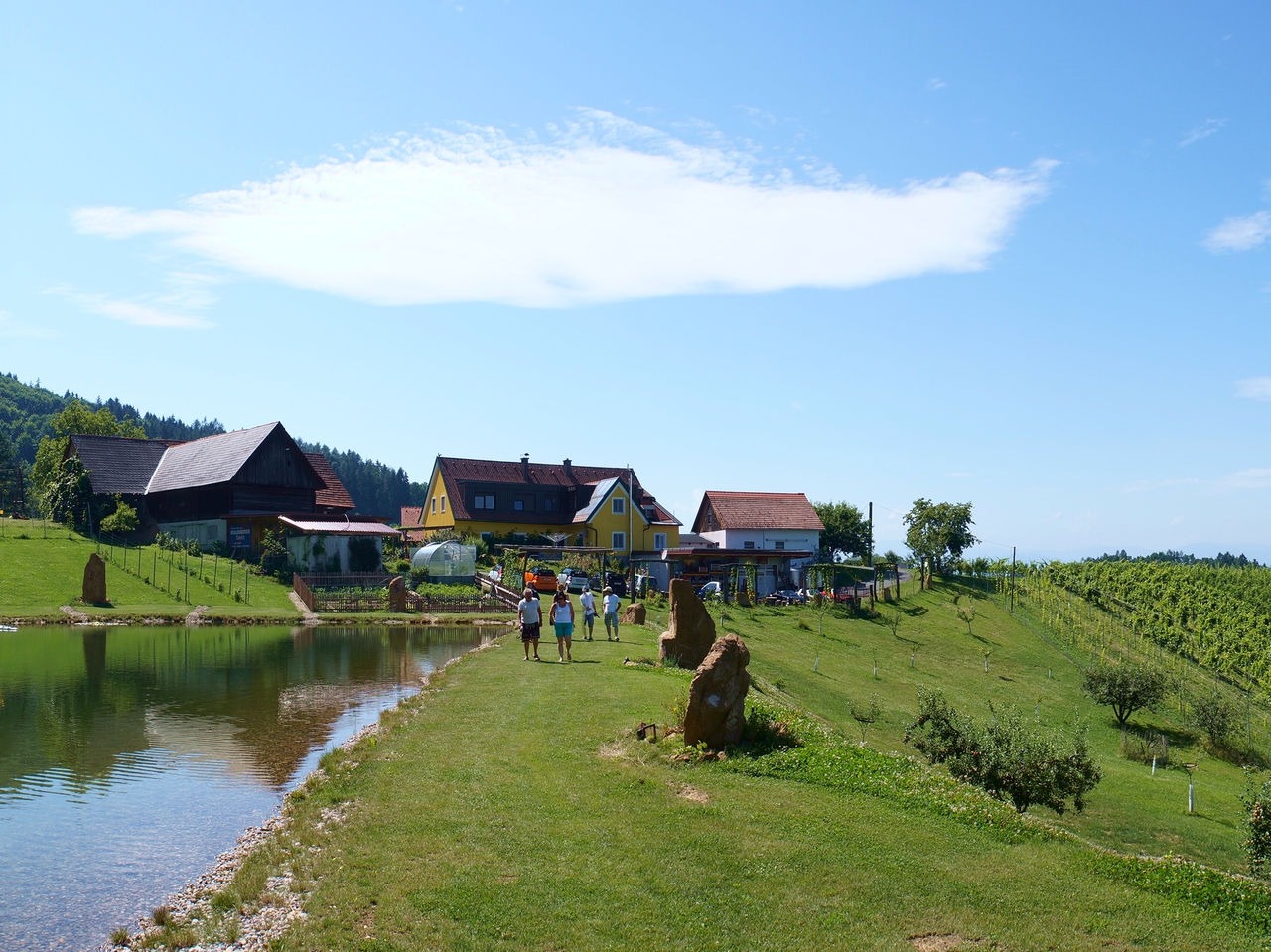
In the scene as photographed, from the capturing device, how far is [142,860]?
1312 centimetres

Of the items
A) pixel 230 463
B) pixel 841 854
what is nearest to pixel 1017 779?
pixel 841 854

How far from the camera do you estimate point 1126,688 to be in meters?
42.2

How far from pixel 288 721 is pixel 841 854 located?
1420 cm

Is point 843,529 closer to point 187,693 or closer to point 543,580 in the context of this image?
point 543,580

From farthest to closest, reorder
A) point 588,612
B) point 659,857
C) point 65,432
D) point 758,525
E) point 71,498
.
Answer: point 65,432 < point 758,525 < point 71,498 < point 588,612 < point 659,857

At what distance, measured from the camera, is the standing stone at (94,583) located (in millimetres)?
46875

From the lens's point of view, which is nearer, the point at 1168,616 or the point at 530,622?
the point at 530,622

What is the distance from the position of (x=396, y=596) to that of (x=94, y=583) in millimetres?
13585

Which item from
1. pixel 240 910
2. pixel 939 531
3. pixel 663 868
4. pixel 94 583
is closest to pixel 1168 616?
pixel 939 531

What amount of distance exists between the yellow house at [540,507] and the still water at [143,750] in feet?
137

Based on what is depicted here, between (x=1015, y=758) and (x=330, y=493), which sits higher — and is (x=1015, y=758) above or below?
below

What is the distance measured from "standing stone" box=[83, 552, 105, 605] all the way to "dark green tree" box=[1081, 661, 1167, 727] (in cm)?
4374

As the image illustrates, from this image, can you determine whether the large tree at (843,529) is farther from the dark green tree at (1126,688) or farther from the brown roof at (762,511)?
the dark green tree at (1126,688)

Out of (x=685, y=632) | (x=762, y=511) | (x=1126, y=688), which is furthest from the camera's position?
(x=762, y=511)
